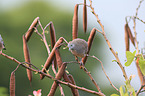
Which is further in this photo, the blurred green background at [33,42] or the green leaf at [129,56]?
the blurred green background at [33,42]

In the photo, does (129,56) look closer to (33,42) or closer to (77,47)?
(77,47)

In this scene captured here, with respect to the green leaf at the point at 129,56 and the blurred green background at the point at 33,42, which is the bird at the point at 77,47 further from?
the blurred green background at the point at 33,42

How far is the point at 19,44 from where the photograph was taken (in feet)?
69.5

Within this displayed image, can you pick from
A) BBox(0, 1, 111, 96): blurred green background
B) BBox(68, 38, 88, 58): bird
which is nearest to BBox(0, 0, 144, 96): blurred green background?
BBox(0, 1, 111, 96): blurred green background

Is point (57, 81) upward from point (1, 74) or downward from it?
upward

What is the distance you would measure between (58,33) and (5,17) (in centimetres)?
402

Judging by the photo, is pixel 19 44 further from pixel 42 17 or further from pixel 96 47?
pixel 96 47

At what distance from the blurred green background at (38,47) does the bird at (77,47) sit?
15.6m

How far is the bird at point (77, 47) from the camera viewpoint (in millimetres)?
1840

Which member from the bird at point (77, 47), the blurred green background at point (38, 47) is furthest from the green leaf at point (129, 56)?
the blurred green background at point (38, 47)

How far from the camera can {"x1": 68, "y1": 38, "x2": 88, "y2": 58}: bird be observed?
1840 mm

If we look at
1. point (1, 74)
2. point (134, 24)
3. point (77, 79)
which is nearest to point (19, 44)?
point (1, 74)

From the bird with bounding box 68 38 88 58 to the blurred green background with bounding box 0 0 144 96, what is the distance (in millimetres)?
15609

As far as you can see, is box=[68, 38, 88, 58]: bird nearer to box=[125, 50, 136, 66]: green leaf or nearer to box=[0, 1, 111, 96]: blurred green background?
box=[125, 50, 136, 66]: green leaf
